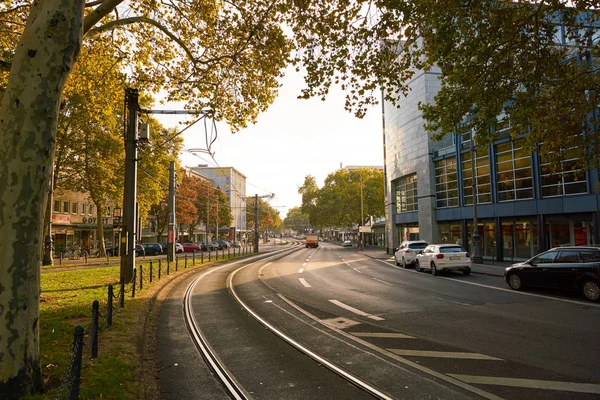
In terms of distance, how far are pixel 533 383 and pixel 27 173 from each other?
22.3 ft

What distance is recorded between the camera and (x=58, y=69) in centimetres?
455

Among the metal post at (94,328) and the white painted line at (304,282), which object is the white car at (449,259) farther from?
the metal post at (94,328)

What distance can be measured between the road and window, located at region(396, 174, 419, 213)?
2559 centimetres

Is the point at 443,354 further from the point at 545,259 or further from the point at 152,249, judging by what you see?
the point at 152,249

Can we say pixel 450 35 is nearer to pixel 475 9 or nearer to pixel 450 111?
pixel 475 9

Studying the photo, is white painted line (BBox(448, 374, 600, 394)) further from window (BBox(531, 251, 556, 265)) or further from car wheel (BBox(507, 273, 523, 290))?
car wheel (BBox(507, 273, 523, 290))

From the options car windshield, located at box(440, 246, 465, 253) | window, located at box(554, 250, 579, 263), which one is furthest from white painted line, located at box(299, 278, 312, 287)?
window, located at box(554, 250, 579, 263)

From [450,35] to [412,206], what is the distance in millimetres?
30085

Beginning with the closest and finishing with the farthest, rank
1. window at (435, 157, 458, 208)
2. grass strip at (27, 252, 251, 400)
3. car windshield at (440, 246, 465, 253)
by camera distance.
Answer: grass strip at (27, 252, 251, 400), car windshield at (440, 246, 465, 253), window at (435, 157, 458, 208)

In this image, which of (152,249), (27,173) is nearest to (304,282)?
(27,173)

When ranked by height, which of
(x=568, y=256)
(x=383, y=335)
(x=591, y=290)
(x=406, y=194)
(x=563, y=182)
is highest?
(x=406, y=194)

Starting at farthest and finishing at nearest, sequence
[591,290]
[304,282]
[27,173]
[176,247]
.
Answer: [176,247] → [304,282] → [591,290] → [27,173]

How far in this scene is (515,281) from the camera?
43.3ft

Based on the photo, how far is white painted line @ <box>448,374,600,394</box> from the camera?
15.2 feet
